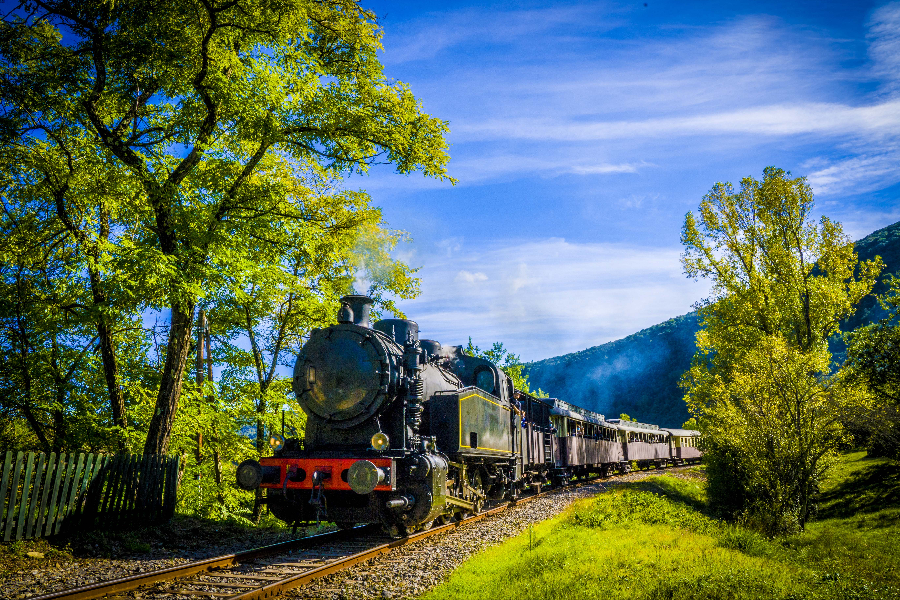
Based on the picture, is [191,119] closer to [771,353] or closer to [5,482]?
[5,482]

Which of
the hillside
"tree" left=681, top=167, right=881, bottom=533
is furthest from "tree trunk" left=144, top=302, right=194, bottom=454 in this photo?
the hillside

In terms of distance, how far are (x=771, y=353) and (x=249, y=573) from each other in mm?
13369

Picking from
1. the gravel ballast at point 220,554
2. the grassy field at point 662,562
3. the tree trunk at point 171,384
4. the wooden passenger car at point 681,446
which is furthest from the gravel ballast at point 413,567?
the wooden passenger car at point 681,446

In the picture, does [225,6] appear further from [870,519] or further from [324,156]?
[870,519]

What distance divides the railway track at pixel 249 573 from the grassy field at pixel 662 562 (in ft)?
4.67

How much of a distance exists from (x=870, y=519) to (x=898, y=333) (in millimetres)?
5718

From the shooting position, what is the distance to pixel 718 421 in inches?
635

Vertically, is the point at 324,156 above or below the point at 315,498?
above

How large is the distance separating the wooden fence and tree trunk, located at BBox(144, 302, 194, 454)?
1.26 ft

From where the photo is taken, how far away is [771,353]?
1452 cm

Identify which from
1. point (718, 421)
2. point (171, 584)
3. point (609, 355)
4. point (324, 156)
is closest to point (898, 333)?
point (718, 421)

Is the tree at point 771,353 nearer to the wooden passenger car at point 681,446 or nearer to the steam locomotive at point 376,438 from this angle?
the steam locomotive at point 376,438

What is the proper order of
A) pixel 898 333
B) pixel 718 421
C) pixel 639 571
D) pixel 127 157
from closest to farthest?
1. pixel 639 571
2. pixel 127 157
3. pixel 718 421
4. pixel 898 333

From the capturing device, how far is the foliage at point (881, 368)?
15898 millimetres
